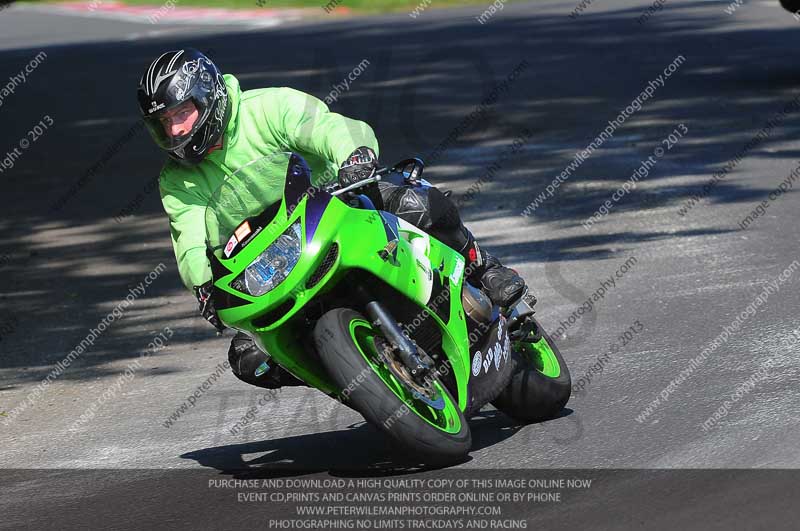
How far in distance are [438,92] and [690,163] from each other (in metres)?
5.92

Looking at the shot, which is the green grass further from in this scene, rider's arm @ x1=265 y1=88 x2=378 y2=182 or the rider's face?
the rider's face

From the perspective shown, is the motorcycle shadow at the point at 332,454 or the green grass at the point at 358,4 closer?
the motorcycle shadow at the point at 332,454

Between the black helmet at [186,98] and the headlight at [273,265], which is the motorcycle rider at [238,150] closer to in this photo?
the black helmet at [186,98]

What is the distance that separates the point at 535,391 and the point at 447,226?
0.91m

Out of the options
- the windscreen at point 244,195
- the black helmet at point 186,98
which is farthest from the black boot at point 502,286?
the black helmet at point 186,98

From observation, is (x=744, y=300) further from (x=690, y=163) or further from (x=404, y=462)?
(x=690, y=163)

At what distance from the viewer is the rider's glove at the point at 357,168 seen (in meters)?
5.33

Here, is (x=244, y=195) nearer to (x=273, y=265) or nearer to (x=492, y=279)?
(x=273, y=265)

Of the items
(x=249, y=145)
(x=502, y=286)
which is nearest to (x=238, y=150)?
(x=249, y=145)

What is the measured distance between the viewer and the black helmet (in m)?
5.66

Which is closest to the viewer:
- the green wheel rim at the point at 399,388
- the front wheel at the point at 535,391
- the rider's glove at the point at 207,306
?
the green wheel rim at the point at 399,388

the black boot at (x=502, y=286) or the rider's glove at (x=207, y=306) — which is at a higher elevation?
the black boot at (x=502, y=286)

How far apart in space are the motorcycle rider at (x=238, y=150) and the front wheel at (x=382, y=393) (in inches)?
27.4

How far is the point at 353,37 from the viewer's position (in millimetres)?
24375
